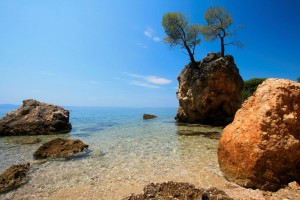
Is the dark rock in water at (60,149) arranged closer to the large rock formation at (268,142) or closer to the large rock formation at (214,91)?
the large rock formation at (268,142)

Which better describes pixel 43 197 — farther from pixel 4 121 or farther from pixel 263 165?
pixel 4 121

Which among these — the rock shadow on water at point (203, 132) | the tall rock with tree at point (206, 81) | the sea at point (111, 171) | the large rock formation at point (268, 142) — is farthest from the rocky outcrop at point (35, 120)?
the large rock formation at point (268, 142)

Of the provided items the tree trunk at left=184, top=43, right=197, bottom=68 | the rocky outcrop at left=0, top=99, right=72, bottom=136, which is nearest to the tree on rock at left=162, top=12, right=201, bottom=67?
the tree trunk at left=184, top=43, right=197, bottom=68

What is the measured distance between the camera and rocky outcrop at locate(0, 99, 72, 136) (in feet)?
66.6

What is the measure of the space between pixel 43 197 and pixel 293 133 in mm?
7854

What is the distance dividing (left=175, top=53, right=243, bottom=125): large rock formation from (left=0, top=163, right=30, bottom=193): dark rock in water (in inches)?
849

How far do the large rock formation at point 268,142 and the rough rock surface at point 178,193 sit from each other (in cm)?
154

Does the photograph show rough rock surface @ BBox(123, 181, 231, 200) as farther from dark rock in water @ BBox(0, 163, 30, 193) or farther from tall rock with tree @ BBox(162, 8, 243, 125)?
tall rock with tree @ BBox(162, 8, 243, 125)

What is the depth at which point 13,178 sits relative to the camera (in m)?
7.37

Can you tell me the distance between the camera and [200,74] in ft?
87.4

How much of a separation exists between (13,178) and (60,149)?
4.15 metres

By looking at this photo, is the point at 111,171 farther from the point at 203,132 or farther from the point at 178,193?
the point at 203,132

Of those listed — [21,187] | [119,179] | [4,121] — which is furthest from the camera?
[4,121]

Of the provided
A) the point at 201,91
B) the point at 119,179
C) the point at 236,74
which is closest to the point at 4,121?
the point at 119,179
